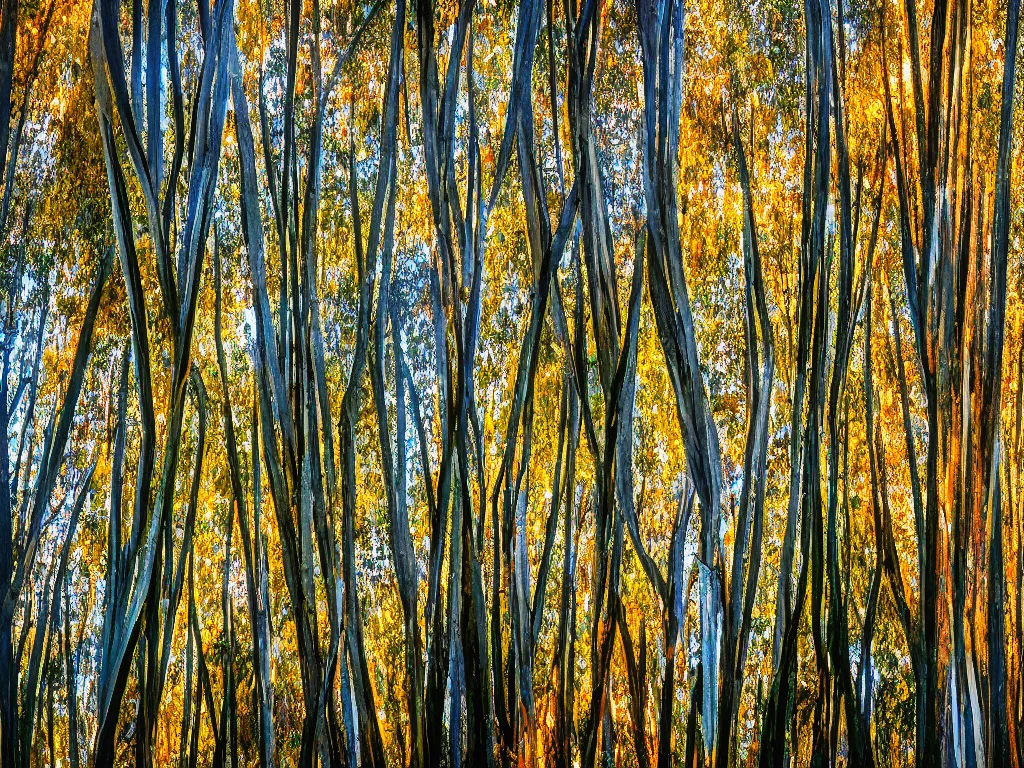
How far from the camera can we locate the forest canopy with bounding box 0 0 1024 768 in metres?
0.82

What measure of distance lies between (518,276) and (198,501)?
0.41 metres

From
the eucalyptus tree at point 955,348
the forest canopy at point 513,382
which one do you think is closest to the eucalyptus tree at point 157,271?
the forest canopy at point 513,382

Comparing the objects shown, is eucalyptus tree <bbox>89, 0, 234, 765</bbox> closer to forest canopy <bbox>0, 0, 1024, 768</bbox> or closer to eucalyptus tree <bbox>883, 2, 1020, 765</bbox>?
forest canopy <bbox>0, 0, 1024, 768</bbox>

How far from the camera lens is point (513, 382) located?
2.75 feet

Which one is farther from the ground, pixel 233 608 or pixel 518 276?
pixel 518 276

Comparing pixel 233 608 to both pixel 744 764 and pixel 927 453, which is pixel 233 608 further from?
pixel 927 453

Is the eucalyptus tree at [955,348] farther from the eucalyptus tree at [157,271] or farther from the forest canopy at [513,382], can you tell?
the eucalyptus tree at [157,271]

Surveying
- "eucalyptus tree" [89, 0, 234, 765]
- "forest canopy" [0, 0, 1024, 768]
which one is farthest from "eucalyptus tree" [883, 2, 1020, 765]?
"eucalyptus tree" [89, 0, 234, 765]

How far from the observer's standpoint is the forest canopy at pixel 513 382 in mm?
820

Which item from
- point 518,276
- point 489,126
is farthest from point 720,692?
point 489,126

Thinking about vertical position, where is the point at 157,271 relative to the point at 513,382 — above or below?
above

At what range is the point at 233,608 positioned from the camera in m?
0.82

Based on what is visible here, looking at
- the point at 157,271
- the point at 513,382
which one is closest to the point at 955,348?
the point at 513,382

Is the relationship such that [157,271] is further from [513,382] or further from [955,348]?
[955,348]
